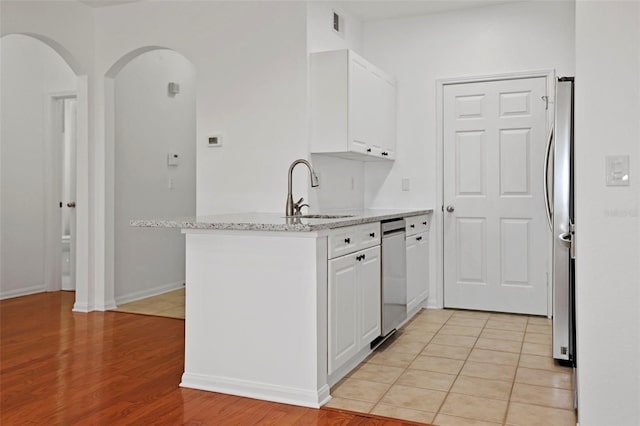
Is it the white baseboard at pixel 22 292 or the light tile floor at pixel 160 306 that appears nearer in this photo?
the light tile floor at pixel 160 306

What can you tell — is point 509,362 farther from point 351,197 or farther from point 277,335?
point 351,197

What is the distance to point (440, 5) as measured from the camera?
485 cm

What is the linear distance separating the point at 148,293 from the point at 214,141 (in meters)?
1.96

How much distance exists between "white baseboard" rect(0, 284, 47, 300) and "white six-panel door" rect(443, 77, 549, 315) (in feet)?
13.2

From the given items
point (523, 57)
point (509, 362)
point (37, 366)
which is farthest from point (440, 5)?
point (37, 366)

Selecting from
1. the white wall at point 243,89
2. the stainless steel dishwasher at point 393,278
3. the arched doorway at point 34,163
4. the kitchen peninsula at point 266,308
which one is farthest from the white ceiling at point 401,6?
the arched doorway at point 34,163

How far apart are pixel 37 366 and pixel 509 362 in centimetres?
281

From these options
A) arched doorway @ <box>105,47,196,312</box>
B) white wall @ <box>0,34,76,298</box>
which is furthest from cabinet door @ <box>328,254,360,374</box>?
white wall @ <box>0,34,76,298</box>

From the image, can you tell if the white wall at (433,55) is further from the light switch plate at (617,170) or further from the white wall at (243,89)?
the light switch plate at (617,170)

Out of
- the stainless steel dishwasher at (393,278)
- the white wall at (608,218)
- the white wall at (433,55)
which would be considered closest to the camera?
the white wall at (608,218)

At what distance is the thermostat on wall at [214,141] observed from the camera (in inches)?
177

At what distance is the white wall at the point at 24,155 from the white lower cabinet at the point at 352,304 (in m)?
3.85

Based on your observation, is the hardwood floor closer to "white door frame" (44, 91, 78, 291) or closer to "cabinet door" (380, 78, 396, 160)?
"white door frame" (44, 91, 78, 291)

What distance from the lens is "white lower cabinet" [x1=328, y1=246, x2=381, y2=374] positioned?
9.75 ft
